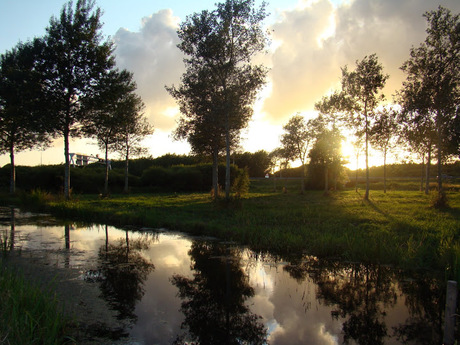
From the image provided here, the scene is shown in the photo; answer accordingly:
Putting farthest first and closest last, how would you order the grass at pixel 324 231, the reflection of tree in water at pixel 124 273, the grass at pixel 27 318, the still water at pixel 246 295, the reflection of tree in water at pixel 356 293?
the grass at pixel 324 231 < the reflection of tree in water at pixel 124 273 < the reflection of tree in water at pixel 356 293 < the still water at pixel 246 295 < the grass at pixel 27 318

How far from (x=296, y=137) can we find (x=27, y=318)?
41.6 meters

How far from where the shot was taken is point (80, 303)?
663 cm

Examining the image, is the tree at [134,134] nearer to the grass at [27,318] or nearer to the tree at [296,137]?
the tree at [296,137]

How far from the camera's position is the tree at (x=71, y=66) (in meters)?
24.5

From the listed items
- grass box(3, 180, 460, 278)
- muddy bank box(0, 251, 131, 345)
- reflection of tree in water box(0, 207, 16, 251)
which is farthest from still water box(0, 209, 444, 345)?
grass box(3, 180, 460, 278)

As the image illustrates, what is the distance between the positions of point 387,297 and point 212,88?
18930mm

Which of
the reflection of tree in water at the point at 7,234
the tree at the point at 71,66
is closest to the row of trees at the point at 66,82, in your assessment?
the tree at the point at 71,66

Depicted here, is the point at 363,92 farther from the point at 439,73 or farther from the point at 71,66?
the point at 71,66

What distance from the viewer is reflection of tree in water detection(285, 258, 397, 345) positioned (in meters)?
5.91

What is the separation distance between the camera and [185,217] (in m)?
17.8

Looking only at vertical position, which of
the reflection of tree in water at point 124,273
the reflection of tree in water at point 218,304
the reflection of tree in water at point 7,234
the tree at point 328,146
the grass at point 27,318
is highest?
the tree at point 328,146

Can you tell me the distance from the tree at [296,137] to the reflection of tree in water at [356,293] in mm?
34766

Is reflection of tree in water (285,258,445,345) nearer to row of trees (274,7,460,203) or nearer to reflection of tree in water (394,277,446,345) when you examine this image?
reflection of tree in water (394,277,446,345)

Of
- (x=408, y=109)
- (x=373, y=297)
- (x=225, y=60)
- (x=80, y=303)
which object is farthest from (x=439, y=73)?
(x=80, y=303)
